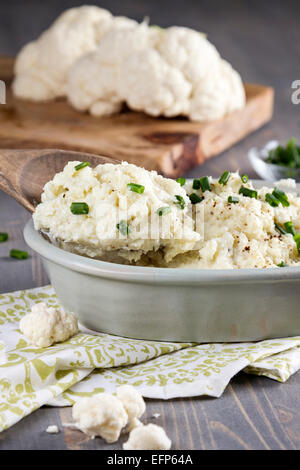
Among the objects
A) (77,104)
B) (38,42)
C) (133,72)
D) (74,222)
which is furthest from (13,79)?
(74,222)

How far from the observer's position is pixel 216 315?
6.74 ft

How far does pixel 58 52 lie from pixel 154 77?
85 cm

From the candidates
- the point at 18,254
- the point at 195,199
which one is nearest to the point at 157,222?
the point at 195,199

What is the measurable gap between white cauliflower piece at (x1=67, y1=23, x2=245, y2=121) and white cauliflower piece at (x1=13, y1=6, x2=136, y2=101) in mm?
266

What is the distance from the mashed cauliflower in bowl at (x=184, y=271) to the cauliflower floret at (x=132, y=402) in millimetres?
338

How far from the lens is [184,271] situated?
6.49 feet

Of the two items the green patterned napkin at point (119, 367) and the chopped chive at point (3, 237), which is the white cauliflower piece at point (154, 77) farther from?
the green patterned napkin at point (119, 367)

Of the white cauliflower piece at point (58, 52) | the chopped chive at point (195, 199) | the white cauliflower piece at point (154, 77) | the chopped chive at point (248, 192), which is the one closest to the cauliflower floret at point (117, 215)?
the chopped chive at point (195, 199)

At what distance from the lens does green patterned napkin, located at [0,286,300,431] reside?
72.8 inches

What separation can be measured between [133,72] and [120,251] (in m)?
2.38

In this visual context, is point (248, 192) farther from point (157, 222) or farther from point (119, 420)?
point (119, 420)

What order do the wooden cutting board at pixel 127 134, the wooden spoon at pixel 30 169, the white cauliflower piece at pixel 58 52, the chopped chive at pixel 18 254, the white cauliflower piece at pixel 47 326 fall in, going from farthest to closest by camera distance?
the white cauliflower piece at pixel 58 52, the wooden cutting board at pixel 127 134, the chopped chive at pixel 18 254, the wooden spoon at pixel 30 169, the white cauliflower piece at pixel 47 326

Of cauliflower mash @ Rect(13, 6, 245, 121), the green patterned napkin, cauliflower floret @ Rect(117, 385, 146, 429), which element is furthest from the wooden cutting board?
cauliflower floret @ Rect(117, 385, 146, 429)

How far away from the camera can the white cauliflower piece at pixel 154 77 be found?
4234mm
